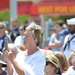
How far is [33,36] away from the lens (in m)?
4.70

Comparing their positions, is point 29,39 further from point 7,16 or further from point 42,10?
point 7,16

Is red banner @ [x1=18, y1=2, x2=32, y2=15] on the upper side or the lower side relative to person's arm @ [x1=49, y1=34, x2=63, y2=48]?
lower

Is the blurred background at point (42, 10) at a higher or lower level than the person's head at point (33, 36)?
lower

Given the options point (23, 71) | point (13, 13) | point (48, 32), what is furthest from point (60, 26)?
point (23, 71)

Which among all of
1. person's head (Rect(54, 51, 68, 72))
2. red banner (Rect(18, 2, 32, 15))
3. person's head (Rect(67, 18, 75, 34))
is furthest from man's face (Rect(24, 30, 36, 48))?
red banner (Rect(18, 2, 32, 15))

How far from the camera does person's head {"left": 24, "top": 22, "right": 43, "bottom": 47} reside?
4664 millimetres

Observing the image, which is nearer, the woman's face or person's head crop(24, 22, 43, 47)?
person's head crop(24, 22, 43, 47)

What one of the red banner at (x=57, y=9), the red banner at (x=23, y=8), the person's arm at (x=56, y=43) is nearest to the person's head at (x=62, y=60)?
the person's arm at (x=56, y=43)

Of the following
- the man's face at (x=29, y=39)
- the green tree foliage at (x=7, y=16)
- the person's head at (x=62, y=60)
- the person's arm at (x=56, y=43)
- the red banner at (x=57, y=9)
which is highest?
the man's face at (x=29, y=39)

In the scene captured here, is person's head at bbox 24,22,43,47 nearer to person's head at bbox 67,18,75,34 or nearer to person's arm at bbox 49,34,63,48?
person's head at bbox 67,18,75,34

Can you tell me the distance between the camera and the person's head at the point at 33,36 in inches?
184

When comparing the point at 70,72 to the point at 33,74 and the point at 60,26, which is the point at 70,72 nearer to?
the point at 33,74

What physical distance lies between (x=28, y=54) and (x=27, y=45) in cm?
Answer: 13

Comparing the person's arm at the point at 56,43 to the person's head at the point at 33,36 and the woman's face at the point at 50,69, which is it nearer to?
the woman's face at the point at 50,69
